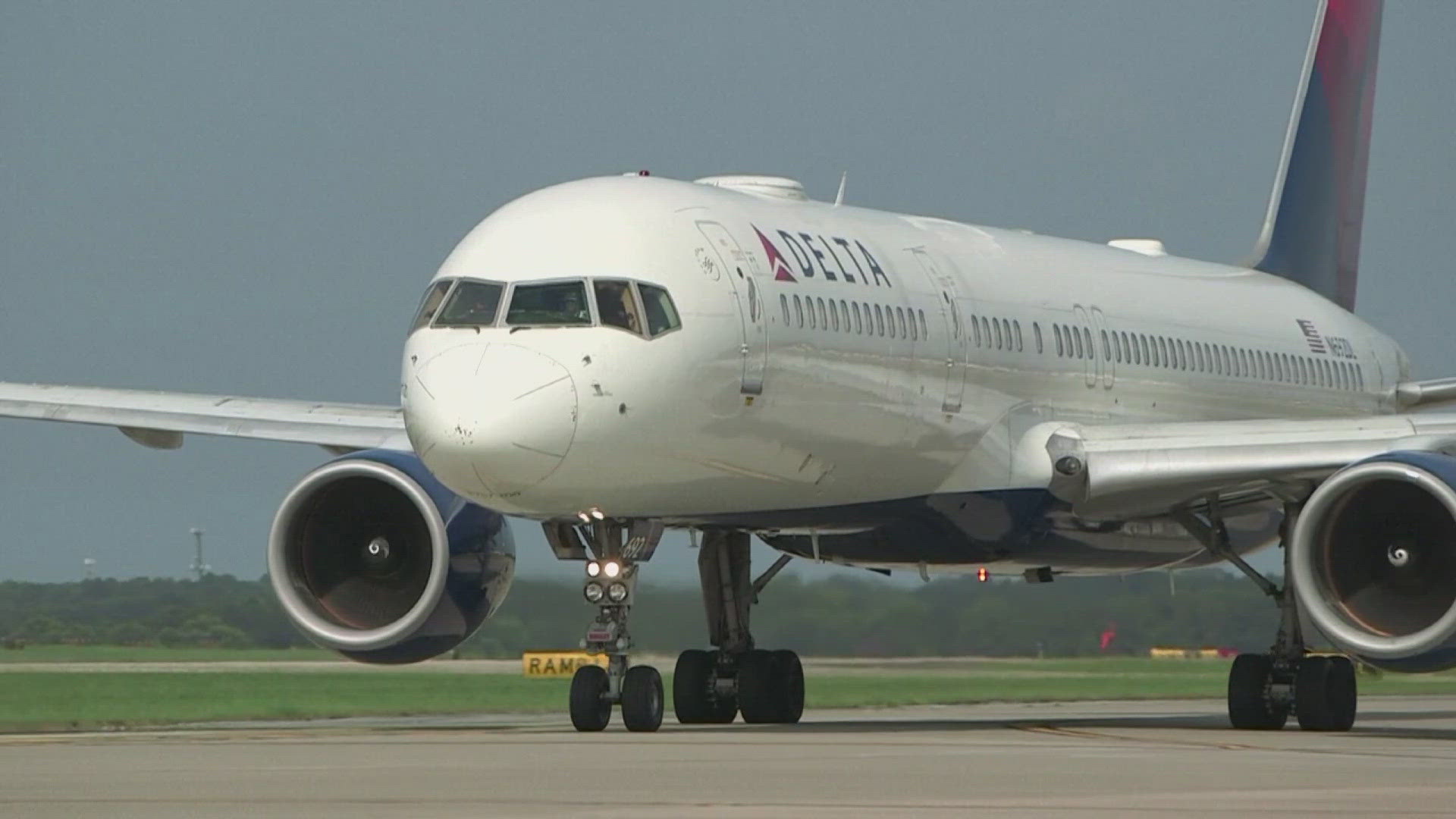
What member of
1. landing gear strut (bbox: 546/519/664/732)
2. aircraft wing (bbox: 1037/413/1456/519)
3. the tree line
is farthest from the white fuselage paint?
the tree line

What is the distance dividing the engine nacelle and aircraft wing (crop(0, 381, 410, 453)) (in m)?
Answer: 7.78

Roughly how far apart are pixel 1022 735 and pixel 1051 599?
1379 centimetres

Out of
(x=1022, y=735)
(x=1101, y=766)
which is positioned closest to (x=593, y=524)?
(x=1022, y=735)

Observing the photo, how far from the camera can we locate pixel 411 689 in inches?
1143

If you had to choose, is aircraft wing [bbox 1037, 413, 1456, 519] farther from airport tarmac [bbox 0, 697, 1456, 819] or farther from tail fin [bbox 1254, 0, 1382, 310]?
tail fin [bbox 1254, 0, 1382, 310]

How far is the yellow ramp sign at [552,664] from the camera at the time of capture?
32625 millimetres

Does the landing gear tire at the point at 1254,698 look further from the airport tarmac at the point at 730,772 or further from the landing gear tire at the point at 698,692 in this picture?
the landing gear tire at the point at 698,692

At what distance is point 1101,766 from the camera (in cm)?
1491

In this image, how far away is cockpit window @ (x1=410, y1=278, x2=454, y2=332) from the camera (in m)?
19.2

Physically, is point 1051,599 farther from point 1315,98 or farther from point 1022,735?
point 1022,735

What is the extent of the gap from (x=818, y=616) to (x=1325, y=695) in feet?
28.9

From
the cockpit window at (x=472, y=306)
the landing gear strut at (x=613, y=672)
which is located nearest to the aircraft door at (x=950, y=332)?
the landing gear strut at (x=613, y=672)

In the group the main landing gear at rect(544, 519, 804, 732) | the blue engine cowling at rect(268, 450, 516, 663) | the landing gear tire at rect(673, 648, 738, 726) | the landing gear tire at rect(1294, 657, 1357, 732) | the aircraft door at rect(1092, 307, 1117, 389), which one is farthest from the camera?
the aircraft door at rect(1092, 307, 1117, 389)

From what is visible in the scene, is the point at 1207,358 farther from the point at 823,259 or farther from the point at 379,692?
the point at 379,692
